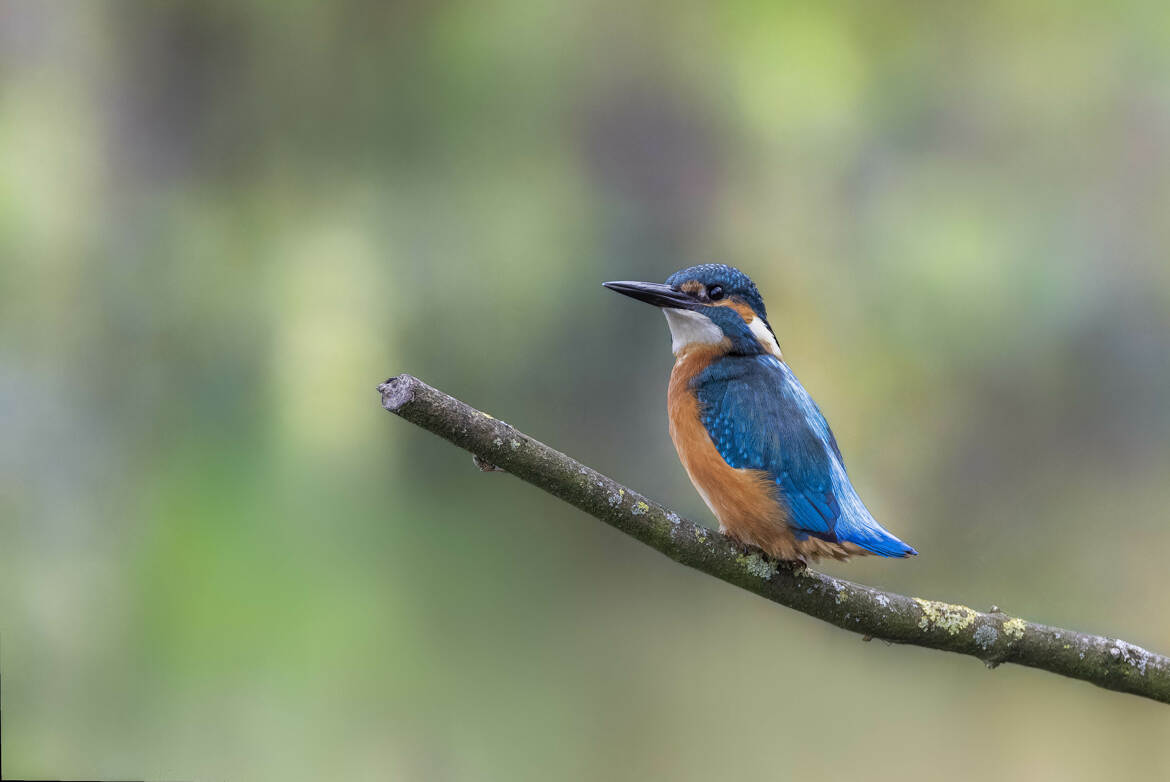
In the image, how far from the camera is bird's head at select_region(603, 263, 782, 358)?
124 centimetres

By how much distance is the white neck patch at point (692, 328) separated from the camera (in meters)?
1.25

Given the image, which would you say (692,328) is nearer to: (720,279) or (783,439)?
(720,279)

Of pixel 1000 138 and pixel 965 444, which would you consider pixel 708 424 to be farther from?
pixel 1000 138

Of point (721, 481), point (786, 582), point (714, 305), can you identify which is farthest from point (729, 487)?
point (714, 305)

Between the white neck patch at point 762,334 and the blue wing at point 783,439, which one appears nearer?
the blue wing at point 783,439

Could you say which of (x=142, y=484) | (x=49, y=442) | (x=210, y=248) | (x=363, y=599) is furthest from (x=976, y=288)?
(x=49, y=442)

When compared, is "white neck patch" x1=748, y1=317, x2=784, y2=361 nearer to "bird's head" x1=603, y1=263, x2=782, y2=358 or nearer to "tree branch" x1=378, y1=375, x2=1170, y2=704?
"bird's head" x1=603, y1=263, x2=782, y2=358

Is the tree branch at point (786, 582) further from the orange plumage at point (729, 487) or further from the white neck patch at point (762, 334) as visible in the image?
the white neck patch at point (762, 334)

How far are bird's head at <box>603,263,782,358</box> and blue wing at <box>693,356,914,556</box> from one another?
0.09 feet

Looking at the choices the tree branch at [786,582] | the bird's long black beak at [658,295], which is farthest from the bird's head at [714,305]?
the tree branch at [786,582]

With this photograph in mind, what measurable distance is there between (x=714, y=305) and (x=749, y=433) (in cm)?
17

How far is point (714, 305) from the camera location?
4.09 feet

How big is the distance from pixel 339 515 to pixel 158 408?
0.51 m

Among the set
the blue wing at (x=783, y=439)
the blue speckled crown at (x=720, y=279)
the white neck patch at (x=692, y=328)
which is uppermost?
the blue speckled crown at (x=720, y=279)
